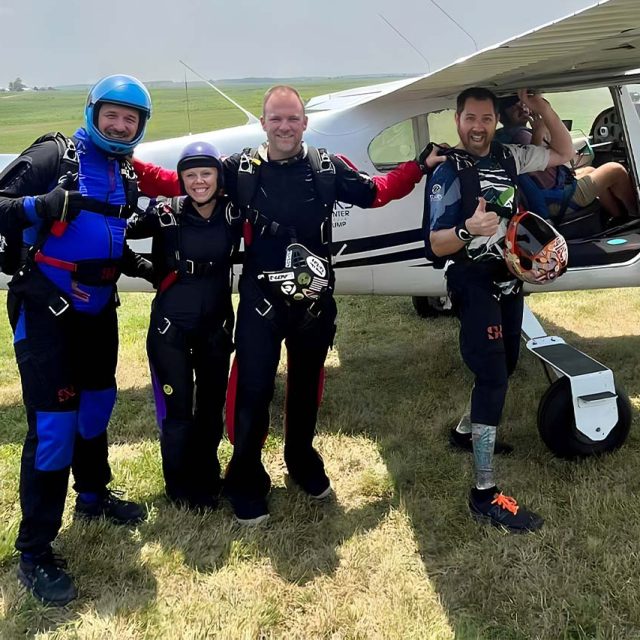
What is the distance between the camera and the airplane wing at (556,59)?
257cm

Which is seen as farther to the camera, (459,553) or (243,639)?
(459,553)

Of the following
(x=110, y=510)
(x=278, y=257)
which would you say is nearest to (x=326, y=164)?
(x=278, y=257)

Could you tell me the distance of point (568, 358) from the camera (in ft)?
12.5

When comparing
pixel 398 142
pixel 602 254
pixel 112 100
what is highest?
pixel 112 100

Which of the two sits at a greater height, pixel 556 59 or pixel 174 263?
pixel 556 59

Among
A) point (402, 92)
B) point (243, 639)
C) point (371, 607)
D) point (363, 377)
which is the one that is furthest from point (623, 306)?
point (243, 639)

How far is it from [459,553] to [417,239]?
2.21 m

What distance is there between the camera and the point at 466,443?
3.95m

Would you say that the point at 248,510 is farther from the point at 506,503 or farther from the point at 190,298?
the point at 506,503

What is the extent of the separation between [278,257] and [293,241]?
0.35ft

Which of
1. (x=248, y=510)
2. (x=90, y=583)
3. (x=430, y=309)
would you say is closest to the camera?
(x=90, y=583)

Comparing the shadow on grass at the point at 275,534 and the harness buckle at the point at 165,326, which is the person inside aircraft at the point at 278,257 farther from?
the harness buckle at the point at 165,326

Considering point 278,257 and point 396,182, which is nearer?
point 278,257

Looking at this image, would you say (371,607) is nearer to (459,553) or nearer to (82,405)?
(459,553)
